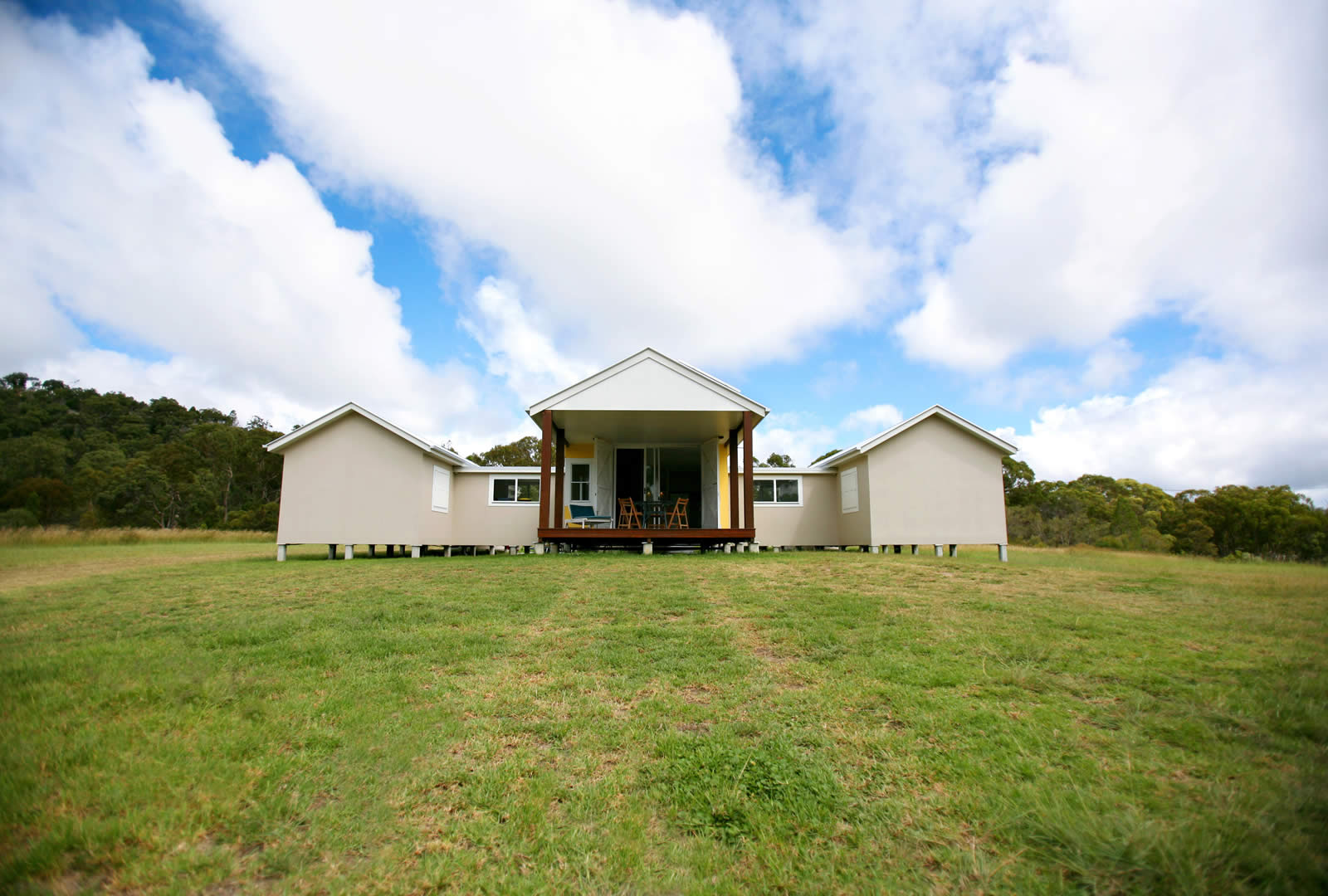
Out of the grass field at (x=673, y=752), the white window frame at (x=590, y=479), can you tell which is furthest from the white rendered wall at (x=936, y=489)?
the grass field at (x=673, y=752)

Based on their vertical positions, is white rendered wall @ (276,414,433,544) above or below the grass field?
above

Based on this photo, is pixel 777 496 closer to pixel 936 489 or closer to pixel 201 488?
pixel 936 489

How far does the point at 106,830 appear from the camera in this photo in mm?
2641

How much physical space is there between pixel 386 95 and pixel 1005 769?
12947mm

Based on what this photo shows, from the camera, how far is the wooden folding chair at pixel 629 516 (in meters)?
16.3

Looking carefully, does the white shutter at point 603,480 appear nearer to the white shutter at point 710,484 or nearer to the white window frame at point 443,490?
the white shutter at point 710,484

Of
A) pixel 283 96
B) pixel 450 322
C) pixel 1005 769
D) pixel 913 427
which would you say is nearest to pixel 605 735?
pixel 1005 769

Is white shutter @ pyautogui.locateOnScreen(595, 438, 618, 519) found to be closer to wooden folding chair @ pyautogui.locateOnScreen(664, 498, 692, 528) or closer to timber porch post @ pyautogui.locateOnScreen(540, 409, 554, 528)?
wooden folding chair @ pyautogui.locateOnScreen(664, 498, 692, 528)

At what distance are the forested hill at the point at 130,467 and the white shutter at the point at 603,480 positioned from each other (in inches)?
1037

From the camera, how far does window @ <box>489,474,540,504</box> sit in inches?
720

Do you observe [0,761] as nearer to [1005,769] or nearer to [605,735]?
[605,735]

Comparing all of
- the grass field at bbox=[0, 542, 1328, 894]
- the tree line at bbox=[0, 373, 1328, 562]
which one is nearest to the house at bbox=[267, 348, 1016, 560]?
the grass field at bbox=[0, 542, 1328, 894]

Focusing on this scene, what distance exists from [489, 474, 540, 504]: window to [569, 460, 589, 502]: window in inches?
44.5

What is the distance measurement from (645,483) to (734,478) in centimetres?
354
